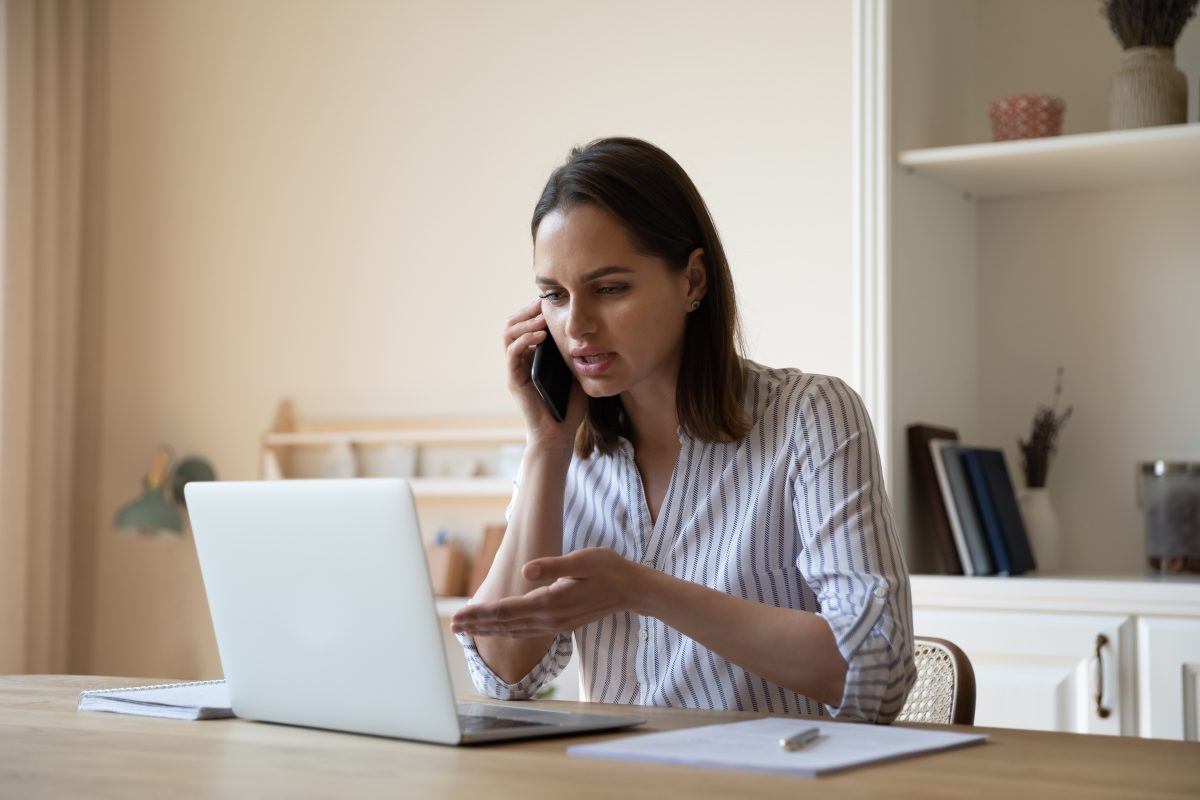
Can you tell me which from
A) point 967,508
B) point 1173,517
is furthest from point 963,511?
point 1173,517

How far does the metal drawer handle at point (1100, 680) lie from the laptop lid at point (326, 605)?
1454 mm

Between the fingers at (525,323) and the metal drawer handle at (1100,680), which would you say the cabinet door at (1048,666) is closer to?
the metal drawer handle at (1100,680)

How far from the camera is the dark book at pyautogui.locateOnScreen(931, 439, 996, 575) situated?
97.0 inches

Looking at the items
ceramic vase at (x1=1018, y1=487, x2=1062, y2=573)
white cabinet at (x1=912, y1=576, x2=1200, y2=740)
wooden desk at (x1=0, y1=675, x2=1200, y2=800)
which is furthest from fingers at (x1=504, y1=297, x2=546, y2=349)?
ceramic vase at (x1=1018, y1=487, x2=1062, y2=573)

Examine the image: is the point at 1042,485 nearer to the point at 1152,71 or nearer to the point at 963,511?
the point at 963,511

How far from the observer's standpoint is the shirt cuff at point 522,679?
169cm

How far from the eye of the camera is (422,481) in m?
3.33

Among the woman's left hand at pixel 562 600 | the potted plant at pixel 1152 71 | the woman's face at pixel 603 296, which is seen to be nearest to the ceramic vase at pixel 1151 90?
the potted plant at pixel 1152 71

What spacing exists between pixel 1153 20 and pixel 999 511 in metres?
0.92

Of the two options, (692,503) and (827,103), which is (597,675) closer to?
(692,503)

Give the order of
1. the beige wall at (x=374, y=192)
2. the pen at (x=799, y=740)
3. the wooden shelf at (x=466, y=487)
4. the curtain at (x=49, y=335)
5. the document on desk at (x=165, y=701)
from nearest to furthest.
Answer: the pen at (x=799, y=740) < the document on desk at (x=165, y=701) < the beige wall at (x=374, y=192) < the wooden shelf at (x=466, y=487) < the curtain at (x=49, y=335)

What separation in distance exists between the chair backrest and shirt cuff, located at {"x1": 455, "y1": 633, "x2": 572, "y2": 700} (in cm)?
42

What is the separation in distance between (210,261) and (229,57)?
1.84 feet

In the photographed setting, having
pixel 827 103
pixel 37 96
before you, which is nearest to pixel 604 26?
pixel 827 103
